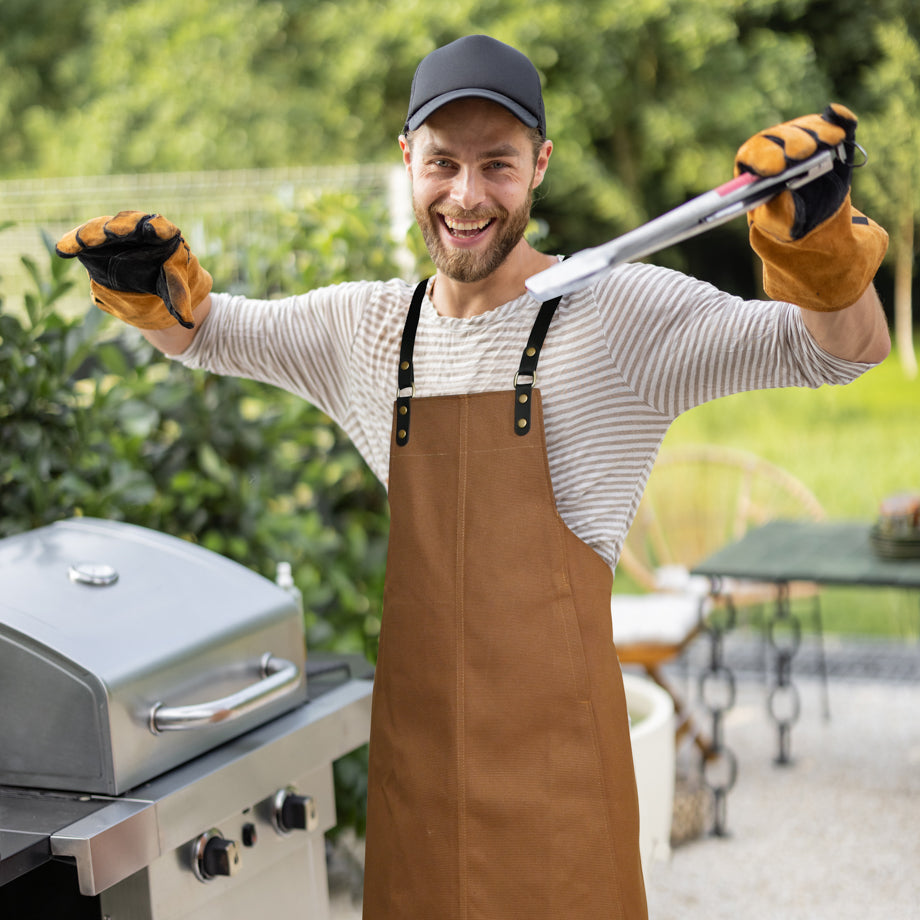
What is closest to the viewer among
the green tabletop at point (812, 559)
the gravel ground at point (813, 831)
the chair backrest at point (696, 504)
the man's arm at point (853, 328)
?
the man's arm at point (853, 328)

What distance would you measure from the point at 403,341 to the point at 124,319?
0.36 metres

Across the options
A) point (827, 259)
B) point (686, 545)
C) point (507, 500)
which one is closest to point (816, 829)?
point (686, 545)

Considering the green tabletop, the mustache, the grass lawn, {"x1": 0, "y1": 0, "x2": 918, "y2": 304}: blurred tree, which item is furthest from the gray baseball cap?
the grass lawn

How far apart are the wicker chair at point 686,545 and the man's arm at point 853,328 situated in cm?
217

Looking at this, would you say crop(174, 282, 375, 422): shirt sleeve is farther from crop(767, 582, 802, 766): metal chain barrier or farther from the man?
crop(767, 582, 802, 766): metal chain barrier

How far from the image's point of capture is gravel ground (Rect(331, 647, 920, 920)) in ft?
9.35

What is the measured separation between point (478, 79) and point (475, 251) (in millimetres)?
190

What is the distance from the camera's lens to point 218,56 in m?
7.99

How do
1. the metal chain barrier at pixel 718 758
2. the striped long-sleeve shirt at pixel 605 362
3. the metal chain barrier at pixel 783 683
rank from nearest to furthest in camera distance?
the striped long-sleeve shirt at pixel 605 362 → the metal chain barrier at pixel 718 758 → the metal chain barrier at pixel 783 683

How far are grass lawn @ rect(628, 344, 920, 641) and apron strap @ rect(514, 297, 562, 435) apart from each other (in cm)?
441

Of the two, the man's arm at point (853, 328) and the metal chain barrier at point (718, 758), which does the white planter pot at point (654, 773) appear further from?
the man's arm at point (853, 328)

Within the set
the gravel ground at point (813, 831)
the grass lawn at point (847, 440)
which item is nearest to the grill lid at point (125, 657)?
the gravel ground at point (813, 831)

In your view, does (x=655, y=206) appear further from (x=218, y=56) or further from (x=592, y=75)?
(x=218, y=56)

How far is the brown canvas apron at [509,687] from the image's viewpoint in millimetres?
1344
